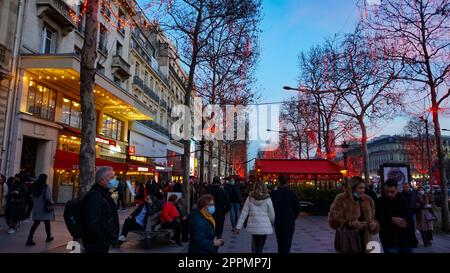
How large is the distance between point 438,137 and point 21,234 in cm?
1564

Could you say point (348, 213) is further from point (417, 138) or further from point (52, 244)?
point (417, 138)

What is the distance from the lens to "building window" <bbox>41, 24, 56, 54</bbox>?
18280 millimetres

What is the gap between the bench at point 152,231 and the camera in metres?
9.16

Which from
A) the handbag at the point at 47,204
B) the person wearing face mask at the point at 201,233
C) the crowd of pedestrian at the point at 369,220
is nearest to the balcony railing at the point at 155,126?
the handbag at the point at 47,204

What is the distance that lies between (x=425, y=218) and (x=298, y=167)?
13197 millimetres

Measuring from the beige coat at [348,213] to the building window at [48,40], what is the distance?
712 inches

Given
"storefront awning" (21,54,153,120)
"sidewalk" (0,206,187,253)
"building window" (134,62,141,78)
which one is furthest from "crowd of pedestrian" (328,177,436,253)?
"building window" (134,62,141,78)

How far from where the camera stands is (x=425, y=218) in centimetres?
1057

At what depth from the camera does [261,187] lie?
684 cm

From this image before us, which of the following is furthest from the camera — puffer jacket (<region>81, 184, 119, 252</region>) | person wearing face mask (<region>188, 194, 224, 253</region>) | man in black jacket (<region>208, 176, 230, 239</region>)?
man in black jacket (<region>208, 176, 230, 239</region>)

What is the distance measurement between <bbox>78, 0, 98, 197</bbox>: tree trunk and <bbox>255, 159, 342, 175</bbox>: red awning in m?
15.7

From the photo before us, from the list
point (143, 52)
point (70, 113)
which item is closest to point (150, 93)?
point (143, 52)

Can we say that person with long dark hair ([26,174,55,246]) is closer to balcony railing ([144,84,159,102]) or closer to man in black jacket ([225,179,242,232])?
man in black jacket ([225,179,242,232])
